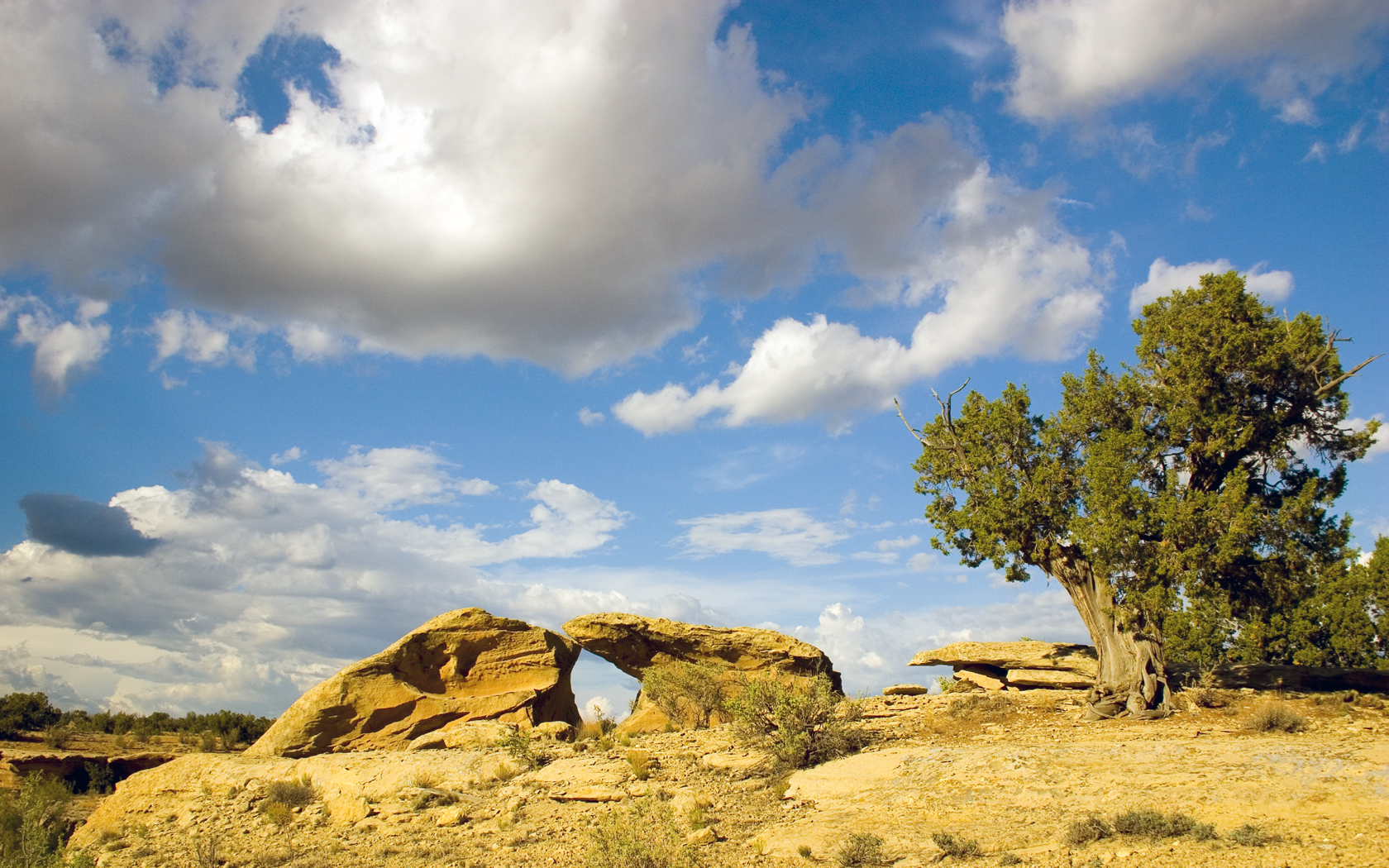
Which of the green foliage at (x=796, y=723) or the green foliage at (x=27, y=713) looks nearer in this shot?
the green foliage at (x=796, y=723)

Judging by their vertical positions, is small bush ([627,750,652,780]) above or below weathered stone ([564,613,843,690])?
below

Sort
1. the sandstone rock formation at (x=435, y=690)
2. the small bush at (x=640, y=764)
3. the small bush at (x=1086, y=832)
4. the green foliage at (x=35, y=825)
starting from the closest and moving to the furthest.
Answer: the small bush at (x=1086, y=832), the green foliage at (x=35, y=825), the small bush at (x=640, y=764), the sandstone rock formation at (x=435, y=690)

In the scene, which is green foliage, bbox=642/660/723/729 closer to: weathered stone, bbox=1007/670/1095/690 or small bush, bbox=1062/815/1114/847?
weathered stone, bbox=1007/670/1095/690

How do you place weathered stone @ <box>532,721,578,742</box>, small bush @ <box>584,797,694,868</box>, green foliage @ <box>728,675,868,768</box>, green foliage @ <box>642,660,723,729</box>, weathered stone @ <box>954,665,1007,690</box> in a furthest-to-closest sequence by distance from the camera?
weathered stone @ <box>954,665,1007,690</box> < green foliage @ <box>642,660,723,729</box> < weathered stone @ <box>532,721,578,742</box> < green foliage @ <box>728,675,868,768</box> < small bush @ <box>584,797,694,868</box>

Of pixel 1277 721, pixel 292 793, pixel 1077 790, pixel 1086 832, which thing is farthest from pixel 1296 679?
pixel 292 793

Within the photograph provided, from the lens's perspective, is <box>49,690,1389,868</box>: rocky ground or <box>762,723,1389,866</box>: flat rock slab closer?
<box>762,723,1389,866</box>: flat rock slab

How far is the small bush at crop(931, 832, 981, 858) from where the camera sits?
30.0 ft

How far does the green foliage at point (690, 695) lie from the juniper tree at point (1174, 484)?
25.0ft

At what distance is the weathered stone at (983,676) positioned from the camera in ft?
69.4

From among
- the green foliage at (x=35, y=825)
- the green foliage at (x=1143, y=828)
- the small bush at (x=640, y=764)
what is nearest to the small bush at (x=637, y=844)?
the small bush at (x=640, y=764)

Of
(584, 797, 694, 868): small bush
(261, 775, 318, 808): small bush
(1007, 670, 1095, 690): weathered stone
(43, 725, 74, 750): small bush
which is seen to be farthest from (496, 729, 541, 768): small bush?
(43, 725, 74, 750): small bush

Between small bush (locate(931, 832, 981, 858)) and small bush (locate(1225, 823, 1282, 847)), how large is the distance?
8.97ft

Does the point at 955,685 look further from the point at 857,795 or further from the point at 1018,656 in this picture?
the point at 857,795

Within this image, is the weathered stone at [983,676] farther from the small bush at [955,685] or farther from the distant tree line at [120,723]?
the distant tree line at [120,723]
